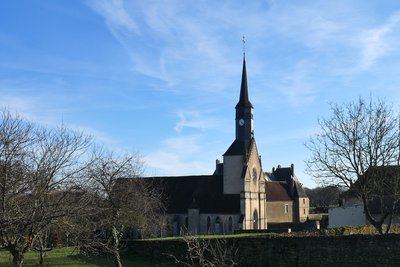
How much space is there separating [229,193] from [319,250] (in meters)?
35.2

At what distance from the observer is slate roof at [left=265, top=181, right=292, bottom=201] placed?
76.4 metres

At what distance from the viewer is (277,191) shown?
78625 mm

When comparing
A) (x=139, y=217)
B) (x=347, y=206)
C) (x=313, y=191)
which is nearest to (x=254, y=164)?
(x=347, y=206)

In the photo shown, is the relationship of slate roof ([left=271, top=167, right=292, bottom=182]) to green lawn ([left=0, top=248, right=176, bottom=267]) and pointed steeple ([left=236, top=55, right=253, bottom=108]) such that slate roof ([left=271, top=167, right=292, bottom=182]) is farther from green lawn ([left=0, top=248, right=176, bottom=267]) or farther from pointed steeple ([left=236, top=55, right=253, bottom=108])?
green lawn ([left=0, top=248, right=176, bottom=267])

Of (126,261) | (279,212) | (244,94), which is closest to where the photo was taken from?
(126,261)

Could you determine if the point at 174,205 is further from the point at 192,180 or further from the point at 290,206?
the point at 290,206

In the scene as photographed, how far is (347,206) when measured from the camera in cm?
4581

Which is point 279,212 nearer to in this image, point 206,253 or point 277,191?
point 277,191

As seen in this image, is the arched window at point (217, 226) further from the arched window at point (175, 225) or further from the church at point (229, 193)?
the arched window at point (175, 225)

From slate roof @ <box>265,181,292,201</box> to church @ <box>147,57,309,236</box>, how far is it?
42.9 feet

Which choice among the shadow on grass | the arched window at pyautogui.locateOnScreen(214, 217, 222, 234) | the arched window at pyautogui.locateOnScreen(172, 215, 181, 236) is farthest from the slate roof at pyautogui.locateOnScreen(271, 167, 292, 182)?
the shadow on grass

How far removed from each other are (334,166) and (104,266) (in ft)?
46.4

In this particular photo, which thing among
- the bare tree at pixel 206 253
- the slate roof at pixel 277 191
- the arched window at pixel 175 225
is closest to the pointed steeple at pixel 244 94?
the arched window at pixel 175 225

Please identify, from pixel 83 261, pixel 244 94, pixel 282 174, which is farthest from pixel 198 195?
pixel 282 174
